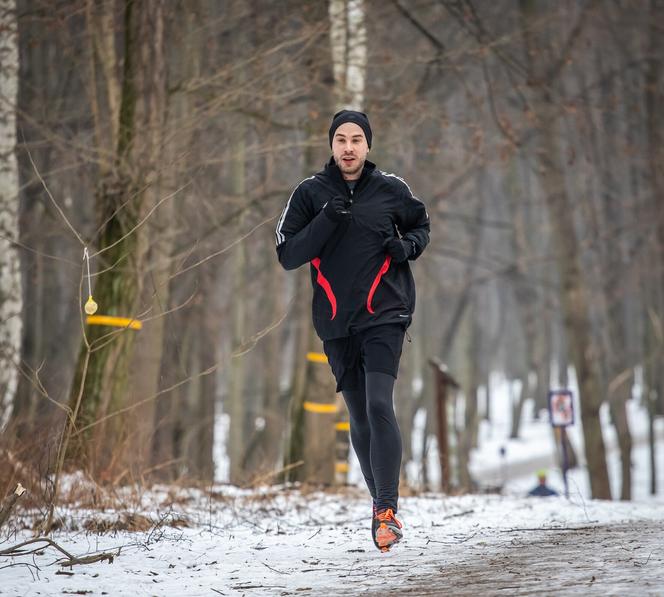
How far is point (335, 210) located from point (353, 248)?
259mm

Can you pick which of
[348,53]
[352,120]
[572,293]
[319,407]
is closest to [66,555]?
[352,120]

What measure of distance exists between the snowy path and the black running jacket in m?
1.11

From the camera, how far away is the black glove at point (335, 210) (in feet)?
15.4

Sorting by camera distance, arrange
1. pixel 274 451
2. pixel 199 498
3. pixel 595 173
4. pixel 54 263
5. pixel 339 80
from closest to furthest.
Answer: pixel 199 498 < pixel 339 80 < pixel 54 263 < pixel 274 451 < pixel 595 173

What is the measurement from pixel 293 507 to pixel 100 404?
1693mm

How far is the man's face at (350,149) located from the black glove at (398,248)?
0.45m

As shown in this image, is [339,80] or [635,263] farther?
[635,263]

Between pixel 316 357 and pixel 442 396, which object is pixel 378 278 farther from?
pixel 442 396

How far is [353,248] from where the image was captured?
16.0ft

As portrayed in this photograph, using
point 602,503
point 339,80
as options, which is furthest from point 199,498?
point 339,80

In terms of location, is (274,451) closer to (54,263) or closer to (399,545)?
(54,263)

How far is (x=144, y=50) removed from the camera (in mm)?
7891

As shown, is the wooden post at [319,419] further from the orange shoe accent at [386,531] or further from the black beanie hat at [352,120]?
the orange shoe accent at [386,531]

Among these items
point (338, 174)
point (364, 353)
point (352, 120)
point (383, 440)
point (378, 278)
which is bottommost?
point (383, 440)
